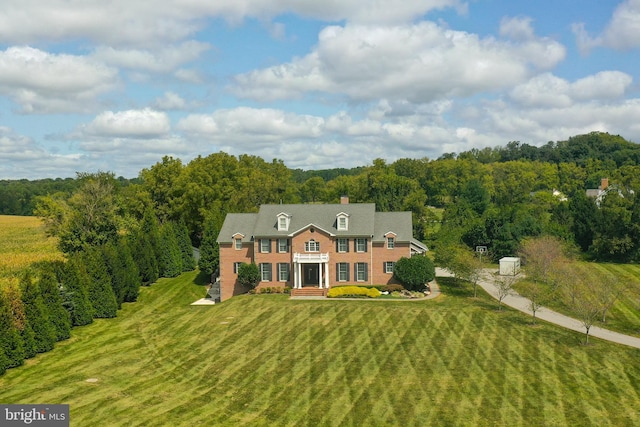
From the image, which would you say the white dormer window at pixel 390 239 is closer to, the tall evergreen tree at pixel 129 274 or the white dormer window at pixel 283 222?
the white dormer window at pixel 283 222

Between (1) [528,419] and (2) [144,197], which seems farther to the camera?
(2) [144,197]

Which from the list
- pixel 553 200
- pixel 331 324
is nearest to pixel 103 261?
pixel 331 324

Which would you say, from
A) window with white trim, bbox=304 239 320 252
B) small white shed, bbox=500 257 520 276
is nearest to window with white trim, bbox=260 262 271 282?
window with white trim, bbox=304 239 320 252

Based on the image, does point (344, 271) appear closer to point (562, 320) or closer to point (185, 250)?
point (562, 320)

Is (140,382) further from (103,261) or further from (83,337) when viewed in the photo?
(103,261)

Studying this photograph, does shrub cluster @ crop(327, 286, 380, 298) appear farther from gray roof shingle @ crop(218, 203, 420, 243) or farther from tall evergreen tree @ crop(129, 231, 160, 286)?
tall evergreen tree @ crop(129, 231, 160, 286)

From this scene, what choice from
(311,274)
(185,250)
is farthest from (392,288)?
(185,250)

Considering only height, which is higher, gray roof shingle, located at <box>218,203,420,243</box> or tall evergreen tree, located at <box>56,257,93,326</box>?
gray roof shingle, located at <box>218,203,420,243</box>
